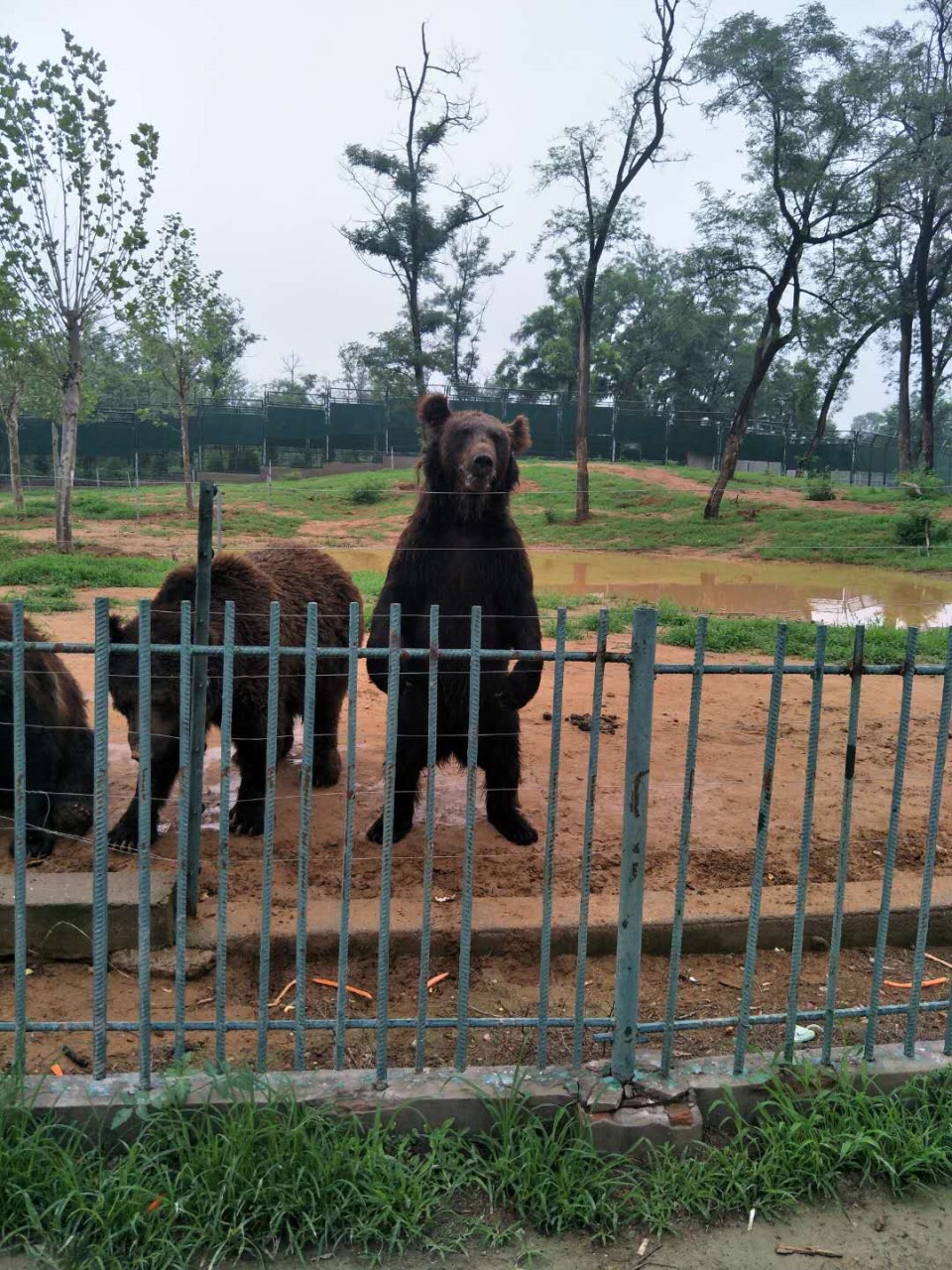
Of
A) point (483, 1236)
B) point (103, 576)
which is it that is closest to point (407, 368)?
point (103, 576)

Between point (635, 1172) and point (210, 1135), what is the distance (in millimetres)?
1190

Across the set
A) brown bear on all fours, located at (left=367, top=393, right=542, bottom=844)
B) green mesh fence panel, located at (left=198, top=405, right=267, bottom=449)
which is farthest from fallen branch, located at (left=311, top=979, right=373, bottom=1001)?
green mesh fence panel, located at (left=198, top=405, right=267, bottom=449)

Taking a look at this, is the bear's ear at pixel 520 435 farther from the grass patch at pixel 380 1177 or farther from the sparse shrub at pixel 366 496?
the sparse shrub at pixel 366 496

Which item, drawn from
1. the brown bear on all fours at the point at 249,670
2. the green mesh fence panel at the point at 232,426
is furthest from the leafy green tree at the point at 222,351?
the brown bear on all fours at the point at 249,670

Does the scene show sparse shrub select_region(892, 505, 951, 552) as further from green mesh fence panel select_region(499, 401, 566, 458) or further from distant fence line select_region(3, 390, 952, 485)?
green mesh fence panel select_region(499, 401, 566, 458)

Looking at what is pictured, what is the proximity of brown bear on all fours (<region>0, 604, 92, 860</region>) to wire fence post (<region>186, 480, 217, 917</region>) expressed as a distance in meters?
0.97

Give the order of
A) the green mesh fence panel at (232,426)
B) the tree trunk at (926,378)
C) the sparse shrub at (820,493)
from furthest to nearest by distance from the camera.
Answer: the green mesh fence panel at (232,426)
the tree trunk at (926,378)
the sparse shrub at (820,493)

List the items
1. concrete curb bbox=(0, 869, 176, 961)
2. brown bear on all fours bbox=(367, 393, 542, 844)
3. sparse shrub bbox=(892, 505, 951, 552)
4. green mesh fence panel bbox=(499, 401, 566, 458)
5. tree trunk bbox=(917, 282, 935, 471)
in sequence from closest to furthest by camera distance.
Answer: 1. concrete curb bbox=(0, 869, 176, 961)
2. brown bear on all fours bbox=(367, 393, 542, 844)
3. sparse shrub bbox=(892, 505, 951, 552)
4. tree trunk bbox=(917, 282, 935, 471)
5. green mesh fence panel bbox=(499, 401, 566, 458)

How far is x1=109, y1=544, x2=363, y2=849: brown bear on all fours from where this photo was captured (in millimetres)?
4391

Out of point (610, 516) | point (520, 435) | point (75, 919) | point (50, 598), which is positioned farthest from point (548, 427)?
point (75, 919)

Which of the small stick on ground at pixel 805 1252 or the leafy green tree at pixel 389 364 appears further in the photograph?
the leafy green tree at pixel 389 364

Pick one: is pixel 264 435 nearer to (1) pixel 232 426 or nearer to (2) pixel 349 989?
(1) pixel 232 426

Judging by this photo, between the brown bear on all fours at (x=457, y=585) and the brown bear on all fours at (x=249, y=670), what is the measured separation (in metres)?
0.53

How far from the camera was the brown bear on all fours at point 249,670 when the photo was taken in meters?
4.39
